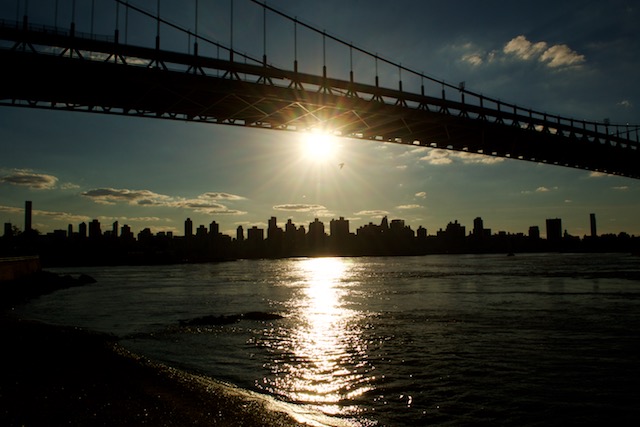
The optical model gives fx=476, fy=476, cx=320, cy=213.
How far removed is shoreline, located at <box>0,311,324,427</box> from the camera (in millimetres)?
7344

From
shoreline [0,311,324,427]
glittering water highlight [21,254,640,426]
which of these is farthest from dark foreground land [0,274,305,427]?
glittering water highlight [21,254,640,426]

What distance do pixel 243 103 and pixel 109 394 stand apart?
1480 inches

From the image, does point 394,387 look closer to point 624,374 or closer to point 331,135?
point 624,374

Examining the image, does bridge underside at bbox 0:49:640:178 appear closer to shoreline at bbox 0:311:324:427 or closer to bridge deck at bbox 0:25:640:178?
→ bridge deck at bbox 0:25:640:178

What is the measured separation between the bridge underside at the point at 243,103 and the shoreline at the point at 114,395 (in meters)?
29.3

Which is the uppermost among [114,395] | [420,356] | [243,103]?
[243,103]

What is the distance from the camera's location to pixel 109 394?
8.59 metres

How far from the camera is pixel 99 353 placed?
486 inches

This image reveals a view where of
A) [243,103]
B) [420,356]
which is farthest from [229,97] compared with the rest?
[420,356]

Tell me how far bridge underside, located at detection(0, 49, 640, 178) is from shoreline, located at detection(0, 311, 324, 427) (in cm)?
2934

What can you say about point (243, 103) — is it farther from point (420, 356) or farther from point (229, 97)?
point (420, 356)

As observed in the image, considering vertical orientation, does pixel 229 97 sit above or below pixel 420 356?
above

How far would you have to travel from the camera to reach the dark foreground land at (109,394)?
288 inches

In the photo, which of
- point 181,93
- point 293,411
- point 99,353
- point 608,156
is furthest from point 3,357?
point 608,156
